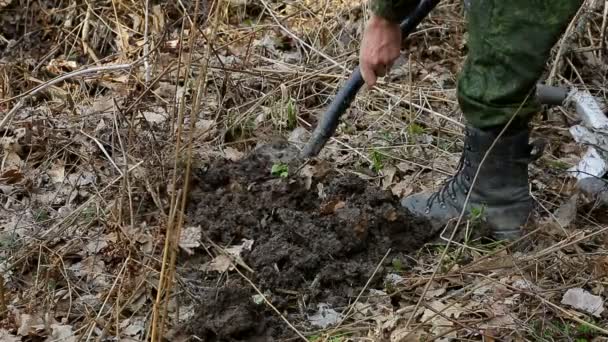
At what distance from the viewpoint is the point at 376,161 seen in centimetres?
334

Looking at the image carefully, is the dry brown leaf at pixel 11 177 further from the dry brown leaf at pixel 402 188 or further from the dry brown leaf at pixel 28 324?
the dry brown leaf at pixel 402 188

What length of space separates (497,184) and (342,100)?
0.80 meters

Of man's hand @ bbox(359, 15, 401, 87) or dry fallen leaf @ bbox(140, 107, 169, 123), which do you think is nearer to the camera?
man's hand @ bbox(359, 15, 401, 87)

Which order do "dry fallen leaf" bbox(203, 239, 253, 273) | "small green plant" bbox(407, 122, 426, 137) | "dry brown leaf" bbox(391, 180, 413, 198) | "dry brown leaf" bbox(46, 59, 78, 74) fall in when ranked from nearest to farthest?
"dry fallen leaf" bbox(203, 239, 253, 273) < "dry brown leaf" bbox(391, 180, 413, 198) < "small green plant" bbox(407, 122, 426, 137) < "dry brown leaf" bbox(46, 59, 78, 74)

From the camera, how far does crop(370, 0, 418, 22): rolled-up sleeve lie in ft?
9.04

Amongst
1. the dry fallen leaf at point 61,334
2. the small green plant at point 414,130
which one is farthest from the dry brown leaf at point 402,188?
the dry fallen leaf at point 61,334

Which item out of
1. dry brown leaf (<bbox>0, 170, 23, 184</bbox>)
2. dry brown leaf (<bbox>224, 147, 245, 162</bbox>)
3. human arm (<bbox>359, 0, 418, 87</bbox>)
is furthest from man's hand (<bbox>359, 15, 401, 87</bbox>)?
dry brown leaf (<bbox>0, 170, 23, 184</bbox>)

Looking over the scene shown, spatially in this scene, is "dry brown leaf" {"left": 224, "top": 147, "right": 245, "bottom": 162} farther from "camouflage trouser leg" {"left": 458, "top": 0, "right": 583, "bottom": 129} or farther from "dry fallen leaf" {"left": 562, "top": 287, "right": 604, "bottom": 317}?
"dry fallen leaf" {"left": 562, "top": 287, "right": 604, "bottom": 317}

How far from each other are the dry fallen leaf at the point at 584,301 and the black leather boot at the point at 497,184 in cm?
36

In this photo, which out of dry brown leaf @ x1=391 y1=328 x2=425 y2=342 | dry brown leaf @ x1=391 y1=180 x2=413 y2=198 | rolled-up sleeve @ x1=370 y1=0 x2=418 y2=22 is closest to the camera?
dry brown leaf @ x1=391 y1=328 x2=425 y2=342

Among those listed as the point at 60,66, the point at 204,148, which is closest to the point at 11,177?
the point at 204,148

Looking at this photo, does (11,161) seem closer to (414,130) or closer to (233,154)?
(233,154)

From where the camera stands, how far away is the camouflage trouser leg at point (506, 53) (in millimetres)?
2391

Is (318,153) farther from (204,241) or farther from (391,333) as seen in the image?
(391,333)
